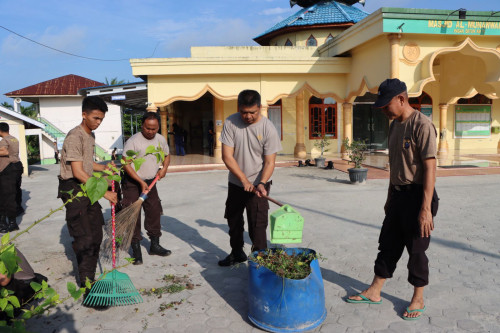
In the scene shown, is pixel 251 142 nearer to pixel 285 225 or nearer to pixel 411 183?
pixel 285 225

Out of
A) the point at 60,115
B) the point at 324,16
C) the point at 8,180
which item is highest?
the point at 324,16

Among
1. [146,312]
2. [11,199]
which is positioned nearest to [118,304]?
[146,312]

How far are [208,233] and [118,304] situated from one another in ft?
7.87

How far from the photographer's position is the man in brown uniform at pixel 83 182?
3215 mm

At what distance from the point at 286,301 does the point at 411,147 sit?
1.49 m

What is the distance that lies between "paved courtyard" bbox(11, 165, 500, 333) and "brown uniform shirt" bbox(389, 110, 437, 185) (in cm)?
114

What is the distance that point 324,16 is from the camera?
1795 centimetres

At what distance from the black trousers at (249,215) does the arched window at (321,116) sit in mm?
13200

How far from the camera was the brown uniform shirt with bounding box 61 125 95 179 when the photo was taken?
3.20m

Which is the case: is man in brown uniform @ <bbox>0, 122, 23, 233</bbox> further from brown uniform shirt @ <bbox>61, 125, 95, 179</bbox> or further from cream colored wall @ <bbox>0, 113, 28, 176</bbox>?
cream colored wall @ <bbox>0, 113, 28, 176</bbox>

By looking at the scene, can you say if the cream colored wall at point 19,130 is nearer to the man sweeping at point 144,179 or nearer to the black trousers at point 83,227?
the man sweeping at point 144,179

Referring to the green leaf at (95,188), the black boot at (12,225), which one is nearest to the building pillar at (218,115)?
the black boot at (12,225)

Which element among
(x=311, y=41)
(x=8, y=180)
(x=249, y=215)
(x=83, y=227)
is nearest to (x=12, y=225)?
(x=8, y=180)

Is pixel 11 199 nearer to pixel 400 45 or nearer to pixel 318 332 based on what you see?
pixel 318 332
